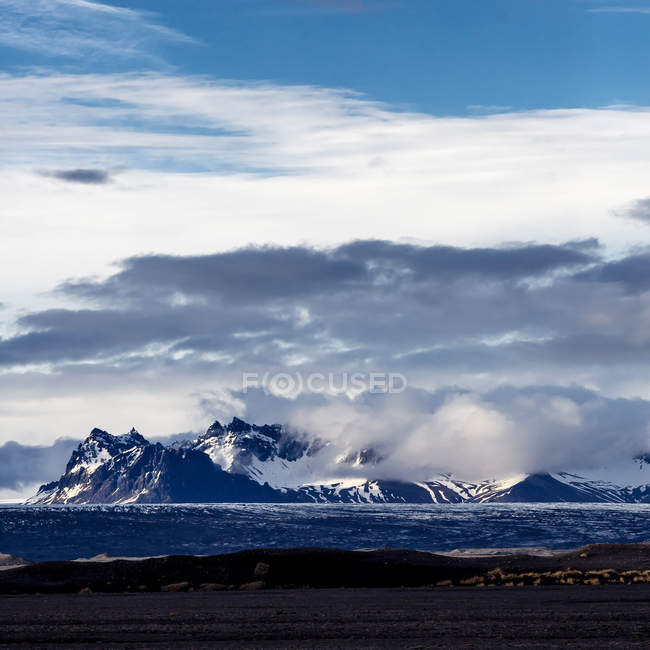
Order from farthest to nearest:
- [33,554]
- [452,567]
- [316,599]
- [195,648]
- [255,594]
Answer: [33,554]
[452,567]
[255,594]
[316,599]
[195,648]

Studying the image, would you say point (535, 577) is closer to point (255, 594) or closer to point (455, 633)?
point (255, 594)

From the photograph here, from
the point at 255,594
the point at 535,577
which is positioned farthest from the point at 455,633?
the point at 535,577

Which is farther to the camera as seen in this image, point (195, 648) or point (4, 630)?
point (4, 630)

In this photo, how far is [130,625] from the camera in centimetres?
4266

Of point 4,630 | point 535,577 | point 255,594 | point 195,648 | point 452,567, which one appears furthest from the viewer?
point 452,567

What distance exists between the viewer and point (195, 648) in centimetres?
3491

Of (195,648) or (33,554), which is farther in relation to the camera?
(33,554)

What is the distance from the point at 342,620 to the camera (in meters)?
43.5

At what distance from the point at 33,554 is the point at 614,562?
121 metres

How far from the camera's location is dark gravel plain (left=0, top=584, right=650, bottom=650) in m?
36.2

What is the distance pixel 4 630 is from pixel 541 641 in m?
19.0

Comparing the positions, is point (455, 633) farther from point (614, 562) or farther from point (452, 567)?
point (614, 562)

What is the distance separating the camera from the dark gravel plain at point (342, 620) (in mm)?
36156

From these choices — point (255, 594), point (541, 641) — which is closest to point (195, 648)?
point (541, 641)
